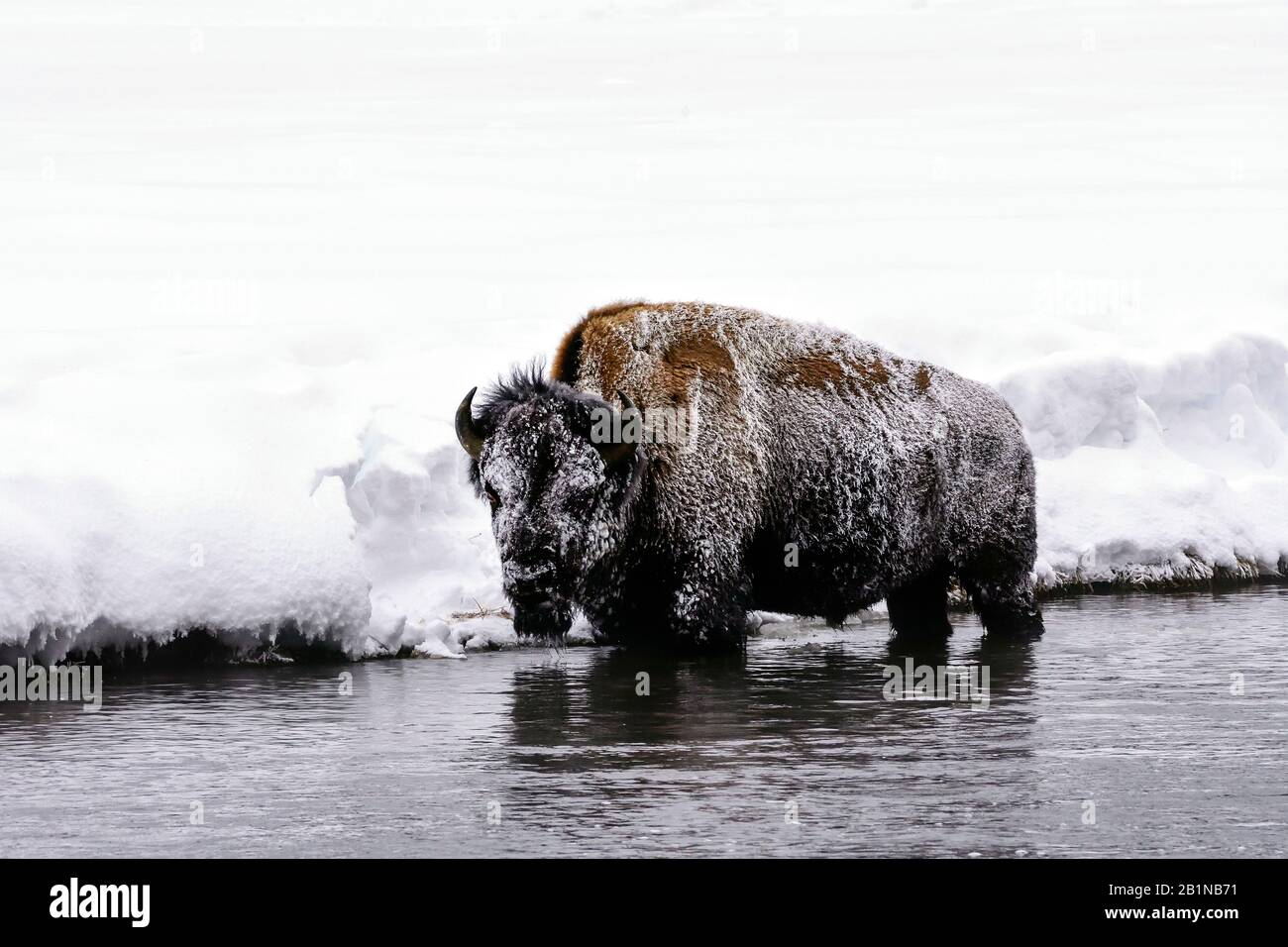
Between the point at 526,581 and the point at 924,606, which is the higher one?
the point at 526,581

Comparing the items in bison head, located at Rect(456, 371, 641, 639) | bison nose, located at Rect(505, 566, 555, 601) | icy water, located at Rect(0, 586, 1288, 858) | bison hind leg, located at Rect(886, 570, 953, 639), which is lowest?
icy water, located at Rect(0, 586, 1288, 858)

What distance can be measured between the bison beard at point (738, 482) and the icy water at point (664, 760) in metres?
0.56

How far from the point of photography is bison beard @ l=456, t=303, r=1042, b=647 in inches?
426

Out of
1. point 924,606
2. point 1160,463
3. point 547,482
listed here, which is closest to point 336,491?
point 547,482

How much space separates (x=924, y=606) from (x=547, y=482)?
411 cm

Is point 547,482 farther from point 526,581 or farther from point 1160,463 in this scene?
point 1160,463

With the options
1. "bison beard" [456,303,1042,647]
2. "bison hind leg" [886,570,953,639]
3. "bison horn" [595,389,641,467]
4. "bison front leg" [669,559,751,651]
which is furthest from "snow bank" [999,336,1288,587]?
"bison horn" [595,389,641,467]

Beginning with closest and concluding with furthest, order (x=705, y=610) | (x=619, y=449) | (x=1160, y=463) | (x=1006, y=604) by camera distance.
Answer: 1. (x=619, y=449)
2. (x=705, y=610)
3. (x=1006, y=604)
4. (x=1160, y=463)

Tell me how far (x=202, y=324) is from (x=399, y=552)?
8.45 metres

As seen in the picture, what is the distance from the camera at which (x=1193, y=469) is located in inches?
699

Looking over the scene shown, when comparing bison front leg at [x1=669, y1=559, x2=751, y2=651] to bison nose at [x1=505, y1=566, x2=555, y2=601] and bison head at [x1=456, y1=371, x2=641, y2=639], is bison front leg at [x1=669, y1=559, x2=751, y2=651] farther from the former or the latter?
bison nose at [x1=505, y1=566, x2=555, y2=601]

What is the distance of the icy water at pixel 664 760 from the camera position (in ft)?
21.7

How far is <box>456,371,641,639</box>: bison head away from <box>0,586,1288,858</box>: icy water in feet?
2.11

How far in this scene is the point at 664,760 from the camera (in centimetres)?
817
